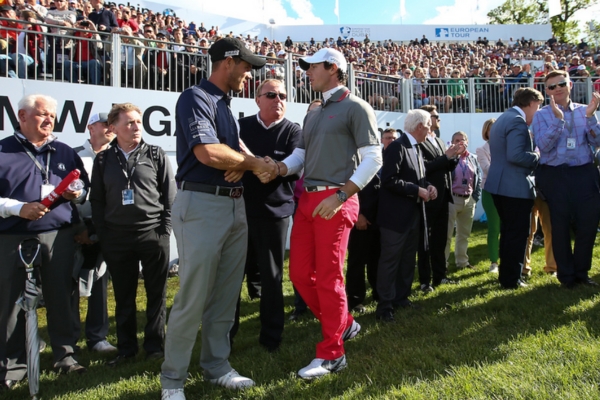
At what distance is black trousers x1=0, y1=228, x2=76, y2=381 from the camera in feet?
12.3

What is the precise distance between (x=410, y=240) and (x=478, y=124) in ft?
35.0

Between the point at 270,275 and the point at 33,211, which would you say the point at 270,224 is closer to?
the point at 270,275

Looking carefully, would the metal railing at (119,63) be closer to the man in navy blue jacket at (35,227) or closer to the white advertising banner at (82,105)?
the white advertising banner at (82,105)

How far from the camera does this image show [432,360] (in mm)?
3443

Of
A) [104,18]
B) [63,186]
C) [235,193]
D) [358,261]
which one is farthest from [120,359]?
[104,18]

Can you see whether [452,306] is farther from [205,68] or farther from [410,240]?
[205,68]

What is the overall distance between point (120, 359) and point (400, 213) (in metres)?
2.83

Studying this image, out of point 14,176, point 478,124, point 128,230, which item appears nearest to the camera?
point 14,176

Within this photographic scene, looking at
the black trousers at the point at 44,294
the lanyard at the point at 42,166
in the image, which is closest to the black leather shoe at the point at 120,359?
the black trousers at the point at 44,294

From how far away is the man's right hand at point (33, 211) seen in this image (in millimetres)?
3547

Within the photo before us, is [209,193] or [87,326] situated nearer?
[209,193]

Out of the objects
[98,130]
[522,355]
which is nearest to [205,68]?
[98,130]

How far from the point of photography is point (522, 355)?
3.40m

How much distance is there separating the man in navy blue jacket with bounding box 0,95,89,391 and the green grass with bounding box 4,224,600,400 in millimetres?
265
